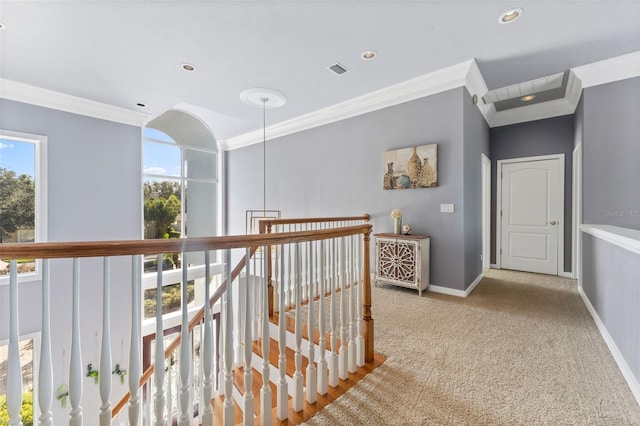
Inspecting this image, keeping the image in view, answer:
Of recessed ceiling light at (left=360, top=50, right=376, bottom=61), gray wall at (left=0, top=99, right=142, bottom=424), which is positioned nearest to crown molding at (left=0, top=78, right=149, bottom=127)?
gray wall at (left=0, top=99, right=142, bottom=424)

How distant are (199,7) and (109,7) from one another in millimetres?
716

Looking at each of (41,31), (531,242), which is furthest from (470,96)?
(41,31)

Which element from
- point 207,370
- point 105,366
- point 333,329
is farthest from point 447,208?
point 105,366

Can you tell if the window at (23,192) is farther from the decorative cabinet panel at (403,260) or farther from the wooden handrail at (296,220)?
the decorative cabinet panel at (403,260)

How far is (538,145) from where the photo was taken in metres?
4.61

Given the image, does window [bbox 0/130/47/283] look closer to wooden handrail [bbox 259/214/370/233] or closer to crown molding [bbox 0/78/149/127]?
crown molding [bbox 0/78/149/127]

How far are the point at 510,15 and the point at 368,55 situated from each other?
4.23 ft

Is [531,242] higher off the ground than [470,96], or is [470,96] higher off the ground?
[470,96]

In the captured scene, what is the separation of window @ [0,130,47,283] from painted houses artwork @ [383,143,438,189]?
15.4 ft

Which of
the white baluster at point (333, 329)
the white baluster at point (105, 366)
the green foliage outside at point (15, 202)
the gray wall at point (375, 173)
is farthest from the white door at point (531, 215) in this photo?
the green foliage outside at point (15, 202)

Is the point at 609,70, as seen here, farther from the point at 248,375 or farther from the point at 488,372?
the point at 248,375

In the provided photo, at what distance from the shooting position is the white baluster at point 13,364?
3.00ft

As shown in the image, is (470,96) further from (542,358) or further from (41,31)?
(41,31)

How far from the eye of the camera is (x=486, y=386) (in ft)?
5.64
